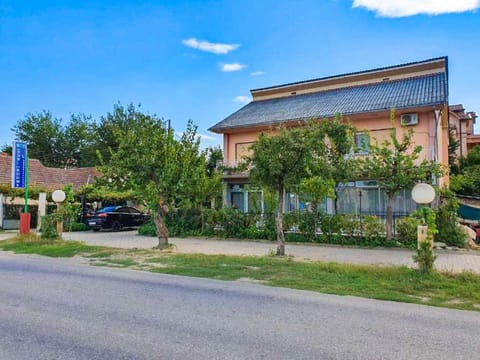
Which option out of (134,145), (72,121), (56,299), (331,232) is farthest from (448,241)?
(72,121)

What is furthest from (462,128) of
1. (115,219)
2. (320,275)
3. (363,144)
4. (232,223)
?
(320,275)

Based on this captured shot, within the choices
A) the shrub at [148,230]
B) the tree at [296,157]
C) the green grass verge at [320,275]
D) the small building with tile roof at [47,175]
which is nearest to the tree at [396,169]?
the tree at [296,157]

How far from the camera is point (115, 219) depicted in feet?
77.3

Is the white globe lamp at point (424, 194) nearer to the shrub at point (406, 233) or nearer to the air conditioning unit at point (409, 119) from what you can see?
the shrub at point (406, 233)

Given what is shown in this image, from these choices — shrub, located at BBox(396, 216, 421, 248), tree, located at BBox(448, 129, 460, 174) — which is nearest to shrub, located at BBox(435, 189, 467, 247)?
shrub, located at BBox(396, 216, 421, 248)

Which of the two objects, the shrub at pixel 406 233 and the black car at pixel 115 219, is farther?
the black car at pixel 115 219

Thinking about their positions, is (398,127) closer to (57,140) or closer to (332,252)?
(332,252)

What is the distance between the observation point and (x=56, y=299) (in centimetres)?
676

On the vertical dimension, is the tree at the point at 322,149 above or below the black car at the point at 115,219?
above

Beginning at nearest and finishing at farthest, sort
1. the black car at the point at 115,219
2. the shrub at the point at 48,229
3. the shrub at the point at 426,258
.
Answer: the shrub at the point at 426,258 → the shrub at the point at 48,229 → the black car at the point at 115,219

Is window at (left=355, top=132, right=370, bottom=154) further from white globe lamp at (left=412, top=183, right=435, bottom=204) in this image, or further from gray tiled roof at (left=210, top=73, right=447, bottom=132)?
white globe lamp at (left=412, top=183, right=435, bottom=204)

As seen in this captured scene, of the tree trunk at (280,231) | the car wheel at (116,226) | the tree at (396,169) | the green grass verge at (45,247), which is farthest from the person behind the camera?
the car wheel at (116,226)

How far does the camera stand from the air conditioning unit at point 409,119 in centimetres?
2028

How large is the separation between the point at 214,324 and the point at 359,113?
18172mm
